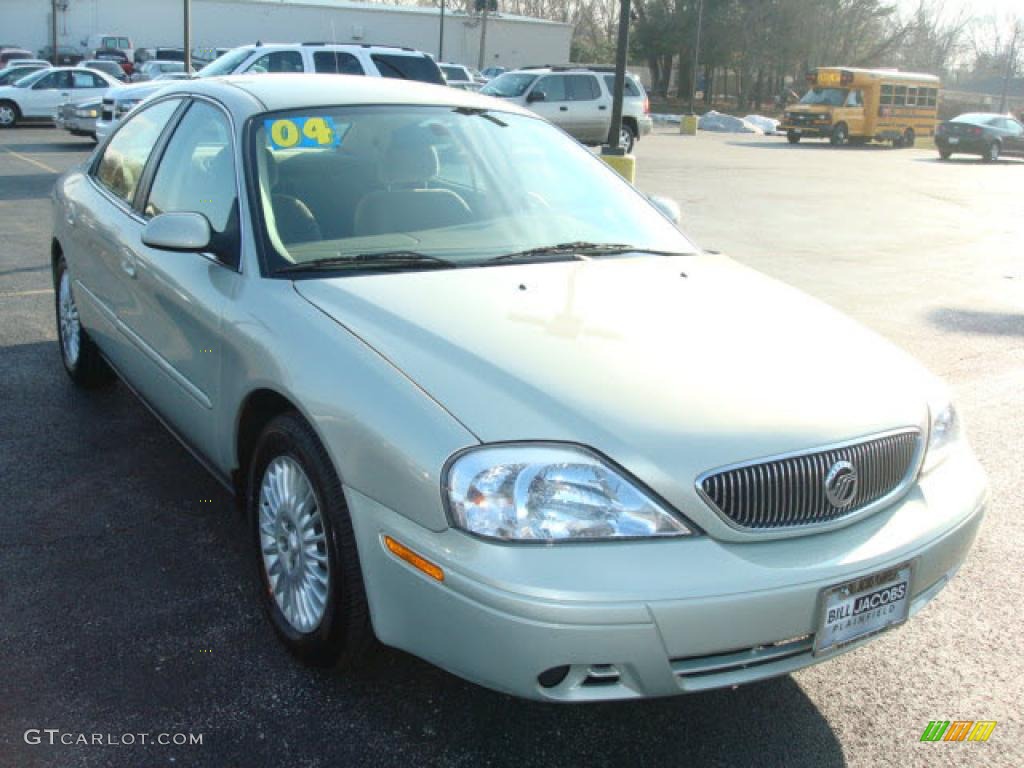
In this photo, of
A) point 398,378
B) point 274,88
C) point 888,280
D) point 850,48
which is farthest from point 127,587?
point 850,48

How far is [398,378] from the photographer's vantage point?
264 centimetres

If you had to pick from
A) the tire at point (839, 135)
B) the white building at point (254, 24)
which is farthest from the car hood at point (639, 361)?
the white building at point (254, 24)

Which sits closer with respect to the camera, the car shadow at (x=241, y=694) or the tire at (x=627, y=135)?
the car shadow at (x=241, y=694)

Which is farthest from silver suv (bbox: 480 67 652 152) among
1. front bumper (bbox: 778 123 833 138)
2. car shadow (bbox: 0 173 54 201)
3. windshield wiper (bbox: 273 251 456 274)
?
windshield wiper (bbox: 273 251 456 274)

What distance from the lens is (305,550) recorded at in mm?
2930

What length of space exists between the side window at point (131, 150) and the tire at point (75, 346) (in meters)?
0.69

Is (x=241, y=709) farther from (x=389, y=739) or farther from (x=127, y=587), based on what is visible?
(x=127, y=587)

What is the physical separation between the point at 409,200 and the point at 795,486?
180 cm

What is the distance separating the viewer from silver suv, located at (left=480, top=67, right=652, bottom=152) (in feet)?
75.4

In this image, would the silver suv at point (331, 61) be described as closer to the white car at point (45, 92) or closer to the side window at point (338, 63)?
the side window at point (338, 63)

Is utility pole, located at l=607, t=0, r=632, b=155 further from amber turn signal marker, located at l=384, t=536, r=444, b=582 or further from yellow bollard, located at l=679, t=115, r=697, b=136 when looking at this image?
yellow bollard, located at l=679, t=115, r=697, b=136

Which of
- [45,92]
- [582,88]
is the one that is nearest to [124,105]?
[45,92]

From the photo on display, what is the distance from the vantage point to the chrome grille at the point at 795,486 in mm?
2459

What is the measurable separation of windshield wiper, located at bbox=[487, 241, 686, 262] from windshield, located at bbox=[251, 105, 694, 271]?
21 mm
